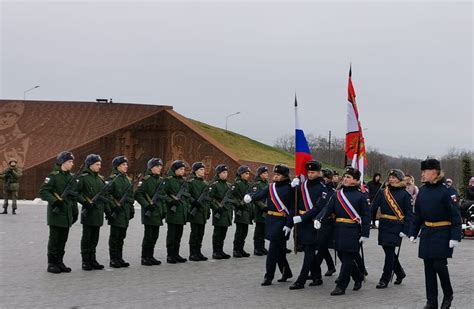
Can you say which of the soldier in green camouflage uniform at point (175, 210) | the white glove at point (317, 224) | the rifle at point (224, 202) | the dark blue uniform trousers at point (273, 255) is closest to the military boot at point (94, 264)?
the soldier in green camouflage uniform at point (175, 210)

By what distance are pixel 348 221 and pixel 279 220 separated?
1096 mm

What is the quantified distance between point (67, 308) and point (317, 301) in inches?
120

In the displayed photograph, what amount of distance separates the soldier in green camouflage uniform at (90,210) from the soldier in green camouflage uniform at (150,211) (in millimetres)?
864

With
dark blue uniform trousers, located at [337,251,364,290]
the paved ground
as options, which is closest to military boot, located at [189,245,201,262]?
the paved ground

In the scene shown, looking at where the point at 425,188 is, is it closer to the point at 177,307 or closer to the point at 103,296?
the point at 177,307

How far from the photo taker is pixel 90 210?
396 inches

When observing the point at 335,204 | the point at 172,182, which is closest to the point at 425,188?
the point at 335,204

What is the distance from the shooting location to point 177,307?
713 cm

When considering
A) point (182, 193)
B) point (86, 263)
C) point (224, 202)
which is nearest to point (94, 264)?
point (86, 263)

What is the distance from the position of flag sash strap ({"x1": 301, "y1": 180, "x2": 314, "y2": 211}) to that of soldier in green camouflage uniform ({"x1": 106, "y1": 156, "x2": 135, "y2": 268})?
124 inches

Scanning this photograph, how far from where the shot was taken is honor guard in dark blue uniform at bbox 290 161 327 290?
8695 mm

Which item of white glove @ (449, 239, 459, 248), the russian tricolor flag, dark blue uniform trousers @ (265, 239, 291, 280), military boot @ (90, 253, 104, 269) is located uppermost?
the russian tricolor flag

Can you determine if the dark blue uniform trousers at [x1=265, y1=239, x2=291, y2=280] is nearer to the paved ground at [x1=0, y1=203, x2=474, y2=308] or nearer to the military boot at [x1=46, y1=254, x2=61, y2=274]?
the paved ground at [x1=0, y1=203, x2=474, y2=308]

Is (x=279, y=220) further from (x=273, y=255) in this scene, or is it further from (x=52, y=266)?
(x=52, y=266)
